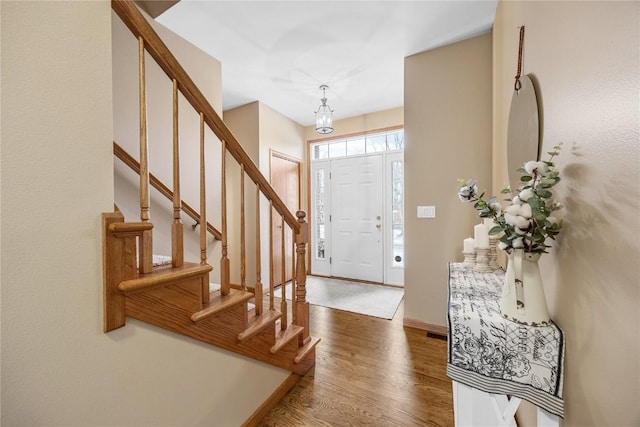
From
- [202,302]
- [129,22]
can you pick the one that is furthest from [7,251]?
[129,22]

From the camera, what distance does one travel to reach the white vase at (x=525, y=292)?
825 millimetres

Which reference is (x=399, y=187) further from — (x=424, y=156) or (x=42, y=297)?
(x=42, y=297)

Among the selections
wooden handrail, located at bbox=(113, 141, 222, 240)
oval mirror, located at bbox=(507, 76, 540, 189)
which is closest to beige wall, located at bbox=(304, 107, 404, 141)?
oval mirror, located at bbox=(507, 76, 540, 189)

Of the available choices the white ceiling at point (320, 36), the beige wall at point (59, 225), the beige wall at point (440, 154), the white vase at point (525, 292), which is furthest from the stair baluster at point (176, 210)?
the beige wall at point (440, 154)

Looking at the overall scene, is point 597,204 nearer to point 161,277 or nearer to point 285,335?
point 161,277

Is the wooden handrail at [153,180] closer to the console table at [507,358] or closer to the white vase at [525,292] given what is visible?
the console table at [507,358]

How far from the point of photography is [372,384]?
1707 mm

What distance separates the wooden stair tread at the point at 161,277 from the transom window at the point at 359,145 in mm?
3368

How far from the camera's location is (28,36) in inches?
25.6

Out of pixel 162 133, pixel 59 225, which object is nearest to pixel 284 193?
pixel 162 133

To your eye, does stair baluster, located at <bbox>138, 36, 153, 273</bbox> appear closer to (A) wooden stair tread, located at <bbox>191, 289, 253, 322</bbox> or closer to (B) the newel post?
(A) wooden stair tread, located at <bbox>191, 289, 253, 322</bbox>

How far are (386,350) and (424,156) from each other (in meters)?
1.79

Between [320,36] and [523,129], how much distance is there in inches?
70.0

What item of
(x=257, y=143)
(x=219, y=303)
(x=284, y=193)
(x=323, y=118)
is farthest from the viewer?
(x=284, y=193)
